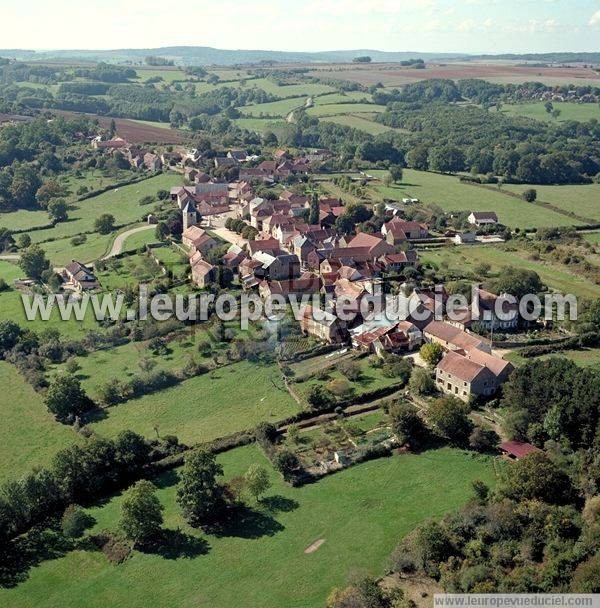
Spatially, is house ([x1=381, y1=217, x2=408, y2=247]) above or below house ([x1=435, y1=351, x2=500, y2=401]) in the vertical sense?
above

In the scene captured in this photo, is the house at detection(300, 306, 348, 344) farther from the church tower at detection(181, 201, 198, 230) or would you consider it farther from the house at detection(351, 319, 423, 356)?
the church tower at detection(181, 201, 198, 230)

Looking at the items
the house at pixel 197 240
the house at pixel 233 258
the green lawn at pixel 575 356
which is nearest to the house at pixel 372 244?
the house at pixel 233 258

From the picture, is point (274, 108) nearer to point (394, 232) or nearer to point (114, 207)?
point (114, 207)

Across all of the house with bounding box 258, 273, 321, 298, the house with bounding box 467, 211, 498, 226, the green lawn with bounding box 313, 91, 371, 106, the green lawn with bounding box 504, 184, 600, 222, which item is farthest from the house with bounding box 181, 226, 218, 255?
the green lawn with bounding box 313, 91, 371, 106

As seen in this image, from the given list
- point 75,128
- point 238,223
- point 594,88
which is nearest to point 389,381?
point 238,223

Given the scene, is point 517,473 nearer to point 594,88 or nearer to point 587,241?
point 587,241

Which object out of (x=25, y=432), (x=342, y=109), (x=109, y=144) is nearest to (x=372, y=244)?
(x=25, y=432)

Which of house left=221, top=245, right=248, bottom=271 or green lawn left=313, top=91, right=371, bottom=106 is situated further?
green lawn left=313, top=91, right=371, bottom=106
